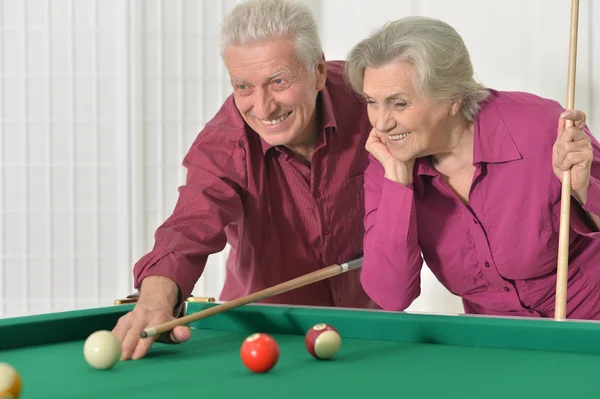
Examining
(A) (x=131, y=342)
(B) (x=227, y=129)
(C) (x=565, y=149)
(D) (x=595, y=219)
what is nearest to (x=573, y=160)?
(C) (x=565, y=149)

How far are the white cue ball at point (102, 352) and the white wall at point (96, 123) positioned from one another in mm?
2870

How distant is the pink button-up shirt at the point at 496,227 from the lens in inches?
93.3

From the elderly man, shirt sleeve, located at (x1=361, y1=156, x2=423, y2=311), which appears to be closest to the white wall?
the elderly man

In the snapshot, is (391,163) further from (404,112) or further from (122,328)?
(122,328)

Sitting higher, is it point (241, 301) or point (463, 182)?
point (463, 182)

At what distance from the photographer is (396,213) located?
2383mm

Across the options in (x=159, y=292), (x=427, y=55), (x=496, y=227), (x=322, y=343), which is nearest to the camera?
(x=322, y=343)

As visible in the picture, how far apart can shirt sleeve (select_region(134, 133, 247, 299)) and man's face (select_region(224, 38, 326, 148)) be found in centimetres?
14

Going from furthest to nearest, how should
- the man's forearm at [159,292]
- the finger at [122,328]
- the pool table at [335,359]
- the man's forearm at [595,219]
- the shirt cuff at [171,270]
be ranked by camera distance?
the man's forearm at [595,219] → the shirt cuff at [171,270] → the man's forearm at [159,292] → the finger at [122,328] → the pool table at [335,359]

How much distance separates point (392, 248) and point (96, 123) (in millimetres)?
2648

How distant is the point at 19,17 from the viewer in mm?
4574

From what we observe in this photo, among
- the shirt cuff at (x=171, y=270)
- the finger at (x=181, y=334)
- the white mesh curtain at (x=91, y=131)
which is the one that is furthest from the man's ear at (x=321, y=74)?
the white mesh curtain at (x=91, y=131)

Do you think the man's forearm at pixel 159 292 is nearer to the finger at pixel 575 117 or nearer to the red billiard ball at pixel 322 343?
the red billiard ball at pixel 322 343

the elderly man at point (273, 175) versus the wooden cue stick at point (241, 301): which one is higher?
the elderly man at point (273, 175)
